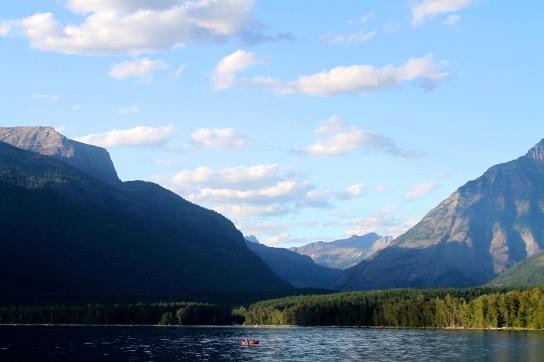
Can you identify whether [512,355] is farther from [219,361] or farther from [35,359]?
[35,359]

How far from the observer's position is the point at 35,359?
185500 mm

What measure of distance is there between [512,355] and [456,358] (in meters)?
14.9

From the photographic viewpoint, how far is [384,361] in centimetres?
18738

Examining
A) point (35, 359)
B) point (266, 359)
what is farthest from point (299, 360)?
point (35, 359)

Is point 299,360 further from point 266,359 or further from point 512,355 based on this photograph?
point 512,355

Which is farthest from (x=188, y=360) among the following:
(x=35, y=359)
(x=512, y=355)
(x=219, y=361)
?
(x=512, y=355)

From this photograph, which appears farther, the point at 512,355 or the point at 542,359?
the point at 512,355

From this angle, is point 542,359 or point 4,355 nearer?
point 542,359

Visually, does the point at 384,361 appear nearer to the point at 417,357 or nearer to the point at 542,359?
the point at 417,357

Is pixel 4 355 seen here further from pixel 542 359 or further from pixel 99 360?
pixel 542 359

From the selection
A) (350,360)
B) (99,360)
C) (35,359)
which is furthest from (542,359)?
(35,359)

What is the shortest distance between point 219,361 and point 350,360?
102 feet

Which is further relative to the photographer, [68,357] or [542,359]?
[68,357]

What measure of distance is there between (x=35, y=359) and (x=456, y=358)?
98459 mm
